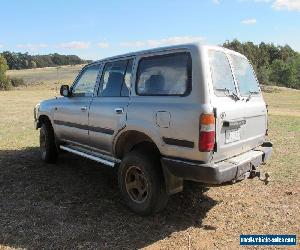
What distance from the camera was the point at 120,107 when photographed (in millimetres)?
5461

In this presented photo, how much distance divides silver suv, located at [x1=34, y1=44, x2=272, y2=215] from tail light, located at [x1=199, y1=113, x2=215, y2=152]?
1 centimetres

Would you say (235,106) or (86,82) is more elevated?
(86,82)

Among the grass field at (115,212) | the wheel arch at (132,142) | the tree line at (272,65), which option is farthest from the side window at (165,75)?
the tree line at (272,65)

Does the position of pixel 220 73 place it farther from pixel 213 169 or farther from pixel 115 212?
pixel 115 212

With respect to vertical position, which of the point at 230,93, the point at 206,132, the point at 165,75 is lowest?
the point at 206,132

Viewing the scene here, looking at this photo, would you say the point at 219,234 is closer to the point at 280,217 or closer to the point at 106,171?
the point at 280,217

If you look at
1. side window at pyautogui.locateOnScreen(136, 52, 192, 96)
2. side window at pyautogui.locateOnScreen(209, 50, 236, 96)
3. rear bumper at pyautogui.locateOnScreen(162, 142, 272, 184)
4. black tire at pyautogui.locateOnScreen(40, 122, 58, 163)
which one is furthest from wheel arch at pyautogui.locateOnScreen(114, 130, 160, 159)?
black tire at pyautogui.locateOnScreen(40, 122, 58, 163)

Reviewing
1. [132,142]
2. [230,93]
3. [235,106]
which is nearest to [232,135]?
[235,106]

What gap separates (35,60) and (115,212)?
12562 cm

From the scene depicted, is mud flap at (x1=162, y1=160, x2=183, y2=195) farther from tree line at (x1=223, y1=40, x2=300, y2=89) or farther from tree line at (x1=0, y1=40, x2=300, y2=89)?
tree line at (x1=223, y1=40, x2=300, y2=89)

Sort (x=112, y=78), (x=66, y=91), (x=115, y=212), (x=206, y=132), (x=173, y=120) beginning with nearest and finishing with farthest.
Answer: (x=206, y=132)
(x=173, y=120)
(x=115, y=212)
(x=112, y=78)
(x=66, y=91)

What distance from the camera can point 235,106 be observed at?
4.79m

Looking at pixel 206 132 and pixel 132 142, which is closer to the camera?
pixel 206 132

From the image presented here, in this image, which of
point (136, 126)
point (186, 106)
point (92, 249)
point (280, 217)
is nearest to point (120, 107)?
point (136, 126)
